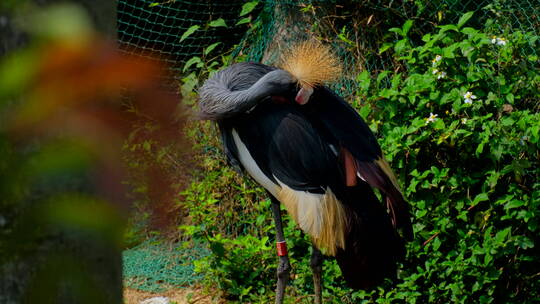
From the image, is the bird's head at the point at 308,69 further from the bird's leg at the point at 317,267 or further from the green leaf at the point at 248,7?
the green leaf at the point at 248,7

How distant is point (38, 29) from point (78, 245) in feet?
0.72

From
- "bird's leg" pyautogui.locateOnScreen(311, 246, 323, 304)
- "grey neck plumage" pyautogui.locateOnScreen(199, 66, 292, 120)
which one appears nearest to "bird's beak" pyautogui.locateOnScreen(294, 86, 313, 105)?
"grey neck plumage" pyautogui.locateOnScreen(199, 66, 292, 120)

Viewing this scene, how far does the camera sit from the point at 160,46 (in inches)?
230

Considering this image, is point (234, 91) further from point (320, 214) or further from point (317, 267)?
point (317, 267)

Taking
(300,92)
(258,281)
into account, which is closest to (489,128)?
(300,92)

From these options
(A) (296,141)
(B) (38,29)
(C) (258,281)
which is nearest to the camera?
(B) (38,29)

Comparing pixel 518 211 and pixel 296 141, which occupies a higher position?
pixel 296 141

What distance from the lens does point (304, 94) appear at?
134 inches

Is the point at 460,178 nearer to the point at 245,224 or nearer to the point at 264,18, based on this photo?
the point at 245,224

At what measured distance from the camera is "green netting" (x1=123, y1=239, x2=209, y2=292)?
184 inches

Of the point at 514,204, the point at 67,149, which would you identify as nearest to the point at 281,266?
the point at 514,204

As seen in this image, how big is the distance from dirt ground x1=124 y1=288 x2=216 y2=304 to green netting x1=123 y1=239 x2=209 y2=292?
57 millimetres

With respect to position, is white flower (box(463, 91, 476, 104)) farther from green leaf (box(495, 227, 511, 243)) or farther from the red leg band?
the red leg band

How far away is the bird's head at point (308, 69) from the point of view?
3424 mm
